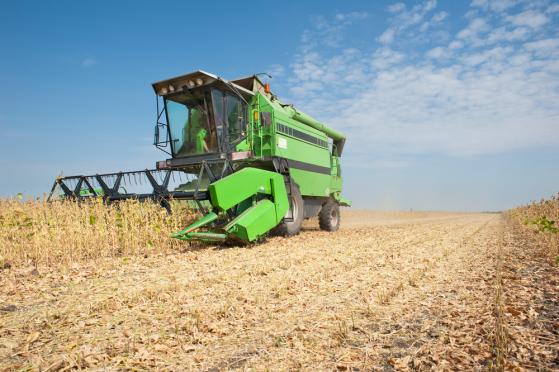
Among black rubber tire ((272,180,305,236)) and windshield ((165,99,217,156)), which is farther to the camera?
black rubber tire ((272,180,305,236))

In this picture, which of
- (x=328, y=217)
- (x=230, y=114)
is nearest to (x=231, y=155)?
(x=230, y=114)

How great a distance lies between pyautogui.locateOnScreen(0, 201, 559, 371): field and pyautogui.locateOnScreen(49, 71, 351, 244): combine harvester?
1407 mm

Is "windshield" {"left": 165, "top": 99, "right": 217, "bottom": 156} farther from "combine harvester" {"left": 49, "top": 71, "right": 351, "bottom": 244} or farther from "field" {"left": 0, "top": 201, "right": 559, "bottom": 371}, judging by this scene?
"field" {"left": 0, "top": 201, "right": 559, "bottom": 371}

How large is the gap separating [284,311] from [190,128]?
6.35 metres

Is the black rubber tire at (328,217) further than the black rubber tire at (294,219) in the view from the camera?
Yes

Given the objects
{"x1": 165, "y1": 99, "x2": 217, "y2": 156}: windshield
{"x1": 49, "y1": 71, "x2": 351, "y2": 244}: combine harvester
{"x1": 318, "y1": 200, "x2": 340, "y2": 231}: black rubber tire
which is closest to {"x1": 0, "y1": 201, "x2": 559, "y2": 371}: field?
{"x1": 49, "y1": 71, "x2": 351, "y2": 244}: combine harvester

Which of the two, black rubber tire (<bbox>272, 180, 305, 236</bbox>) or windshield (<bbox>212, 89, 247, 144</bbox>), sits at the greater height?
windshield (<bbox>212, 89, 247, 144</bbox>)

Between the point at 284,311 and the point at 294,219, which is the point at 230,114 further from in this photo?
the point at 284,311

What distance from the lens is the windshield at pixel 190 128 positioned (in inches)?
322

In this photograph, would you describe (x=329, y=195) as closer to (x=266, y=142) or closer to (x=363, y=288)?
(x=266, y=142)

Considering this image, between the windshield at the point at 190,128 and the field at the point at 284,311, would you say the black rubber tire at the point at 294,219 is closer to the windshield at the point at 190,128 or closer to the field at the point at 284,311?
the windshield at the point at 190,128

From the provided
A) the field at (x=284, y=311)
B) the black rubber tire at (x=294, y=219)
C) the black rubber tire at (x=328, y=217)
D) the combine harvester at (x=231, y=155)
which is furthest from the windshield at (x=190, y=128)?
the black rubber tire at (x=328, y=217)

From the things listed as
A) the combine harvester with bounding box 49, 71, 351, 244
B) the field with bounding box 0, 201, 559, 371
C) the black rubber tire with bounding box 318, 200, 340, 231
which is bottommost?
the field with bounding box 0, 201, 559, 371

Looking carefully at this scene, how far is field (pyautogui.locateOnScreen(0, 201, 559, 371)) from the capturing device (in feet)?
7.03
